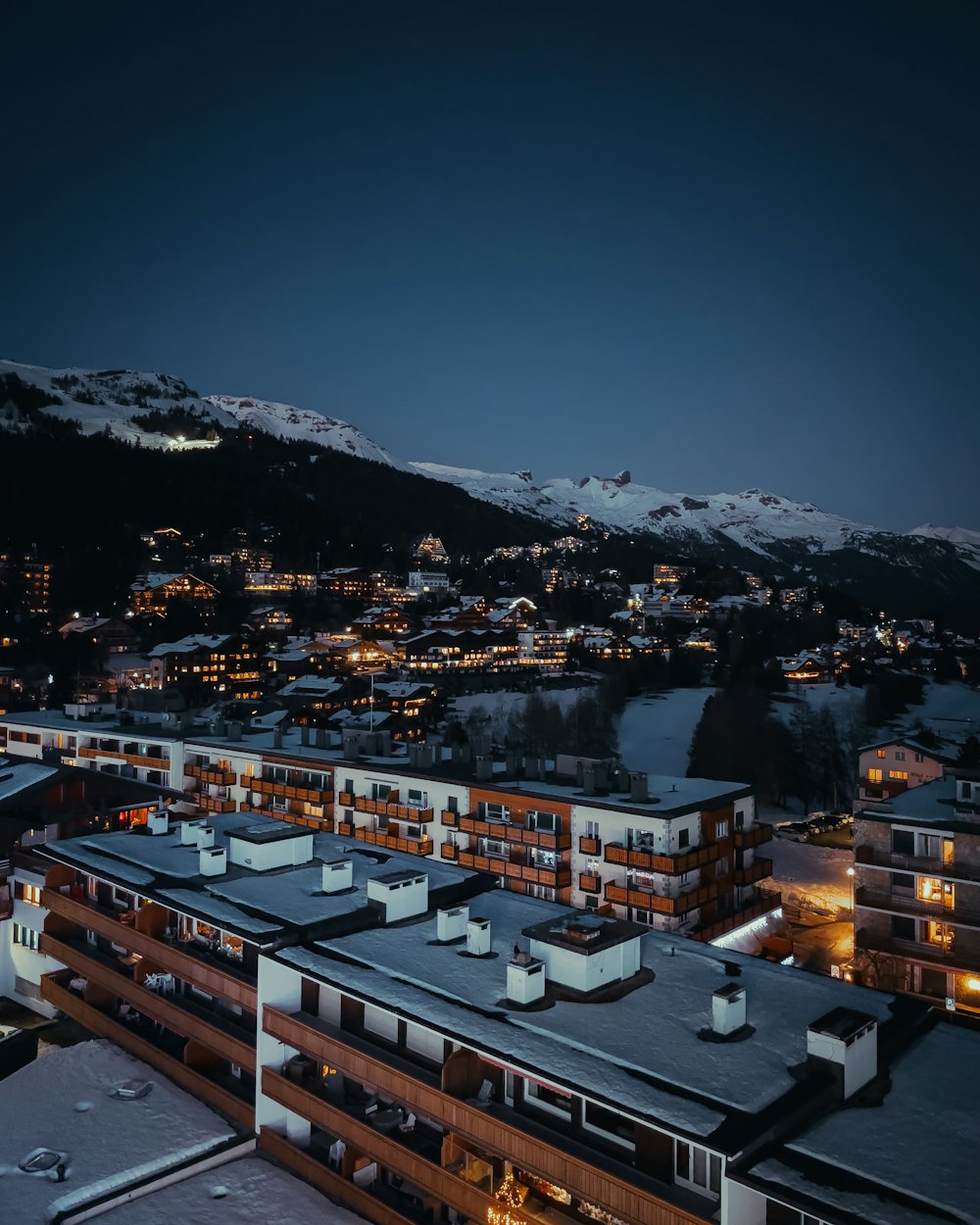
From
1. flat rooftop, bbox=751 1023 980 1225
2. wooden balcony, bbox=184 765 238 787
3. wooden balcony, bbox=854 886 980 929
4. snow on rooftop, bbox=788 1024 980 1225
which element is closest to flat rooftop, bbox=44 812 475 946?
flat rooftop, bbox=751 1023 980 1225

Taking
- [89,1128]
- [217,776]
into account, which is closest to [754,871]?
[89,1128]

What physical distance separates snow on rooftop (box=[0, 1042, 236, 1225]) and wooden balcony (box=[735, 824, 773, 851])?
53.0ft

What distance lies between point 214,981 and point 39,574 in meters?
117

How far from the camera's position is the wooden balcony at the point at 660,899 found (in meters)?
22.7

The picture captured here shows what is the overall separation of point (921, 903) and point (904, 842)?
1578mm

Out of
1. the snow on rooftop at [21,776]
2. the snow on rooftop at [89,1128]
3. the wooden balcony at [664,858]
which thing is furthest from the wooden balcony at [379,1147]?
the snow on rooftop at [21,776]

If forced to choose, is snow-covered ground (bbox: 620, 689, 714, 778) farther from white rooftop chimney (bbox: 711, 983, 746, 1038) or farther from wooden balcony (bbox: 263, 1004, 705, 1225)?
wooden balcony (bbox: 263, 1004, 705, 1225)

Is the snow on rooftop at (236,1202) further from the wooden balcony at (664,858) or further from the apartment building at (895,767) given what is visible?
the apartment building at (895,767)

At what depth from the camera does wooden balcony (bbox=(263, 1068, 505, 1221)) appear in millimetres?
11243

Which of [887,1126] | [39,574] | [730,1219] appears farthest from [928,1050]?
[39,574]

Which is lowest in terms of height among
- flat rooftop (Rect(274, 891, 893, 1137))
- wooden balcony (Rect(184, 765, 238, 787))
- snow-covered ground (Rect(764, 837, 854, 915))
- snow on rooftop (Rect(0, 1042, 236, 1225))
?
snow-covered ground (Rect(764, 837, 854, 915))

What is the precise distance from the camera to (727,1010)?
11.9 m


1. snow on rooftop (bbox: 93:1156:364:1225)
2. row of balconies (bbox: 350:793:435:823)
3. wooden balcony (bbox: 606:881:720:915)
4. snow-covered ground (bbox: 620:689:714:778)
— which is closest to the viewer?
snow on rooftop (bbox: 93:1156:364:1225)

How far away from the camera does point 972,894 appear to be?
2188cm
